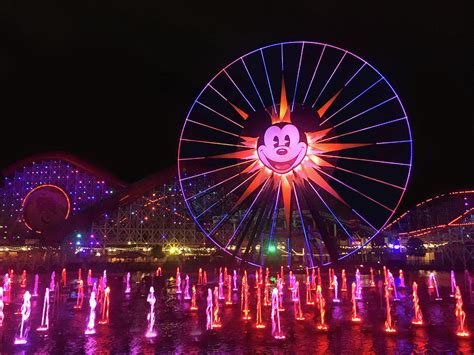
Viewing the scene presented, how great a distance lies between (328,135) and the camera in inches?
960

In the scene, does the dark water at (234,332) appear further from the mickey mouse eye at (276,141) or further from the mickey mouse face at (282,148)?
the mickey mouse eye at (276,141)

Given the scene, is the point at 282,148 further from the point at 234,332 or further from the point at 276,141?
the point at 234,332

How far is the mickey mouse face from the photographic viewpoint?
23.2 meters

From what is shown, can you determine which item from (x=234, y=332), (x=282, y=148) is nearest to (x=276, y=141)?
(x=282, y=148)

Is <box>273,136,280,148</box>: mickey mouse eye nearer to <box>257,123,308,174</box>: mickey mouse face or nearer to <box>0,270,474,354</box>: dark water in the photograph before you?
<box>257,123,308,174</box>: mickey mouse face

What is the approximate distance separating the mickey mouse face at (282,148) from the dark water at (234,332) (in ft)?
25.5

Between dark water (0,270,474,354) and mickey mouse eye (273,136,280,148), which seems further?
mickey mouse eye (273,136,280,148)

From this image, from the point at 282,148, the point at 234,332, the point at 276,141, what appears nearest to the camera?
the point at 234,332

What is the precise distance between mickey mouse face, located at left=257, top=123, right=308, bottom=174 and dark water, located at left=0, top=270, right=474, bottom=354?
25.5 ft

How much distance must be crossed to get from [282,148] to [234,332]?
493 inches

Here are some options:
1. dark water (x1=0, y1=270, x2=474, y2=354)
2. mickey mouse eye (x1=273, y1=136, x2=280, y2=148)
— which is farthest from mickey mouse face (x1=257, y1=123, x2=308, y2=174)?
dark water (x1=0, y1=270, x2=474, y2=354)

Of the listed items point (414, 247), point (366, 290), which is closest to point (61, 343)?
point (366, 290)

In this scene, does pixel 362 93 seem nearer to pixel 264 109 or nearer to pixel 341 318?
pixel 264 109

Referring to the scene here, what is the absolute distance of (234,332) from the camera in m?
13.3
